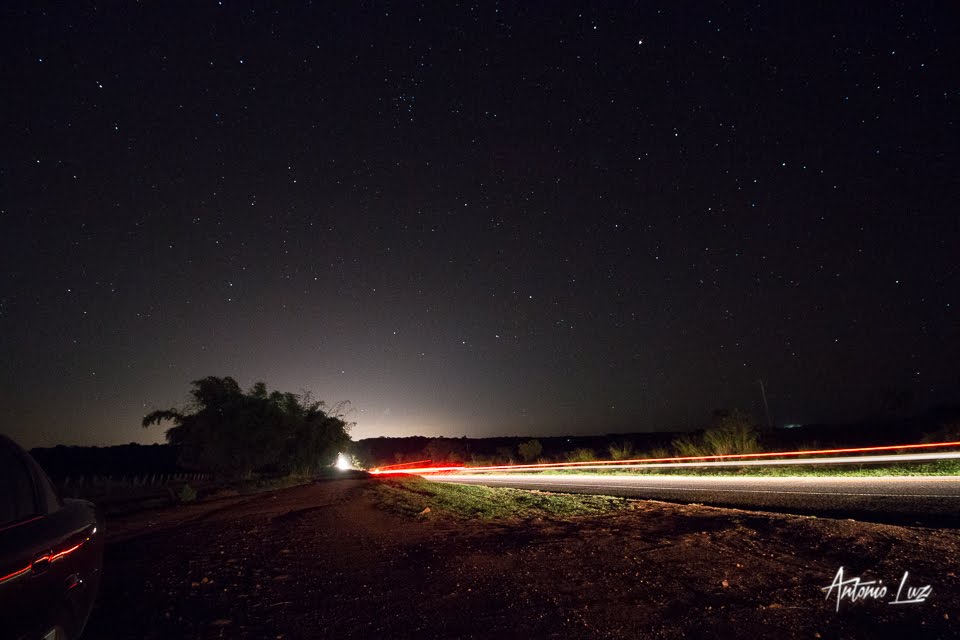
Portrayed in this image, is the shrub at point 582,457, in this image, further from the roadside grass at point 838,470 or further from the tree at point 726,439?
the roadside grass at point 838,470

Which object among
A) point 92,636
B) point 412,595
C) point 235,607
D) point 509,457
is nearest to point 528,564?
point 412,595

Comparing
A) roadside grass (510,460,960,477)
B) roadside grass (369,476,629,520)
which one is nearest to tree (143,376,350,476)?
roadside grass (369,476,629,520)

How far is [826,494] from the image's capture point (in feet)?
35.9

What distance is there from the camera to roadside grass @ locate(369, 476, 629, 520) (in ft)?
33.5

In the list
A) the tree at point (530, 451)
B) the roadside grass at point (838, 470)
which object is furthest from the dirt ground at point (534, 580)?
the tree at point (530, 451)

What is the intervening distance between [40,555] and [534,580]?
13.8 ft

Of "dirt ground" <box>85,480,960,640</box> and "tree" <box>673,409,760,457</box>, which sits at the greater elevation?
"tree" <box>673,409,760,457</box>

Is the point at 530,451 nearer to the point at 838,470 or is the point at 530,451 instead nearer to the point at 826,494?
the point at 838,470

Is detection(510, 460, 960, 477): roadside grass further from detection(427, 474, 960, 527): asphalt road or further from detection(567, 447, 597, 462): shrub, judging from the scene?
detection(567, 447, 597, 462): shrub

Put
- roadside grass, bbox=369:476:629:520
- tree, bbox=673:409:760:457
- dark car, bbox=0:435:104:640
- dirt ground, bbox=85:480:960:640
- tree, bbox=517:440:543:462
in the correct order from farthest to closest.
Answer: tree, bbox=517:440:543:462
tree, bbox=673:409:760:457
roadside grass, bbox=369:476:629:520
dirt ground, bbox=85:480:960:640
dark car, bbox=0:435:104:640

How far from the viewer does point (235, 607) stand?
15.3ft

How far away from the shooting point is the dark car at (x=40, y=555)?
238 centimetres

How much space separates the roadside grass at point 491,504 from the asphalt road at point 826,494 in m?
2.18

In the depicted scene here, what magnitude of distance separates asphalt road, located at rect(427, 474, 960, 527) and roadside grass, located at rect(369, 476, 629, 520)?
85.9 inches
